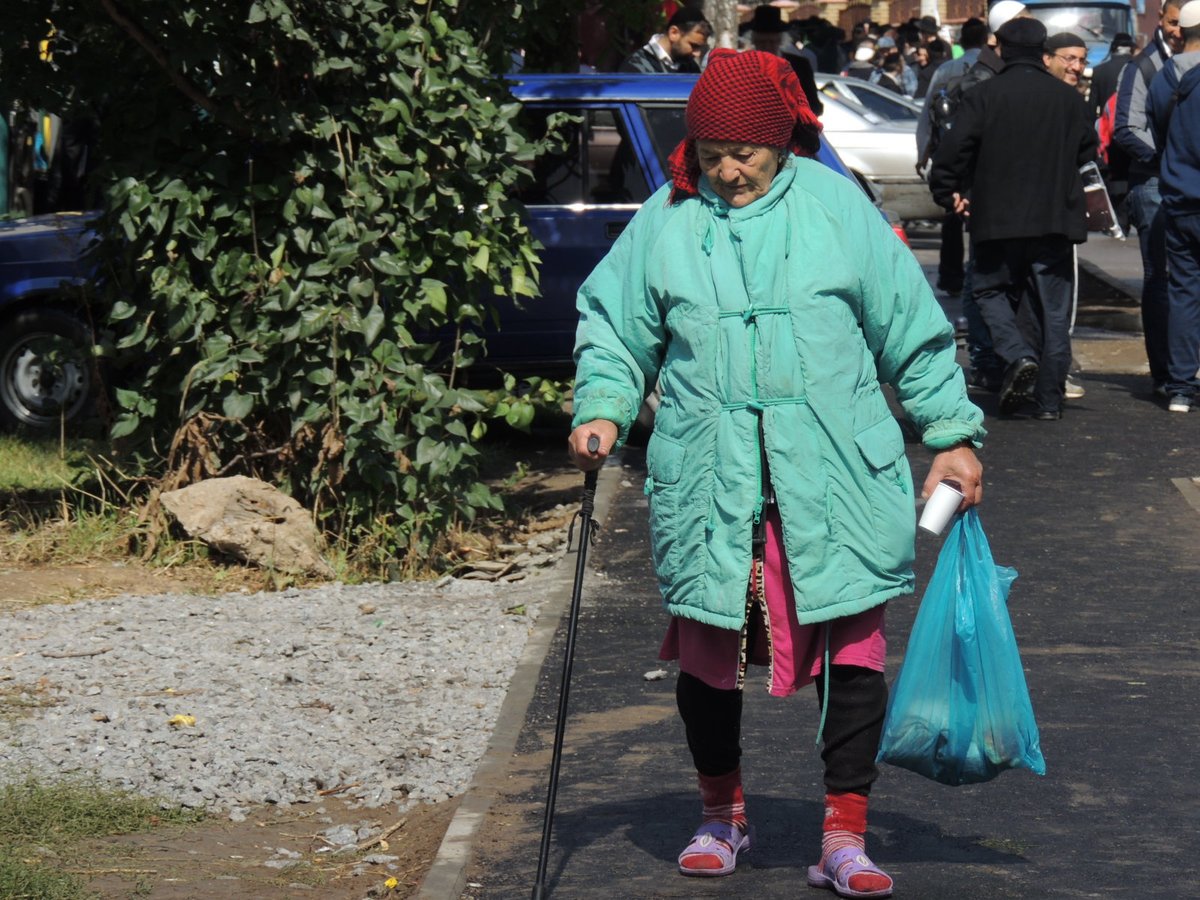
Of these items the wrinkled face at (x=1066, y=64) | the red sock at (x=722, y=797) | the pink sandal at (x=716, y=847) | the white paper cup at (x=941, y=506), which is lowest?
the pink sandal at (x=716, y=847)

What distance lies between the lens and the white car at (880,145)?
20.3 meters

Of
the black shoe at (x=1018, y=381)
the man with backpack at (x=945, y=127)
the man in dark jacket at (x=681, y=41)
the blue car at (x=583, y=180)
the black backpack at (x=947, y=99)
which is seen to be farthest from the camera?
the man with backpack at (x=945, y=127)

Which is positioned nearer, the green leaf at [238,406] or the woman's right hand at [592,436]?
the woman's right hand at [592,436]

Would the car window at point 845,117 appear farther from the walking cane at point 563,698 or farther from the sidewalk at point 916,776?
the walking cane at point 563,698

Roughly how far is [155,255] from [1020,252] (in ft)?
16.3

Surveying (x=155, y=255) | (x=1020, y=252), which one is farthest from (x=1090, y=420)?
(x=155, y=255)

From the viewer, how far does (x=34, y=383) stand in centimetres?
1052

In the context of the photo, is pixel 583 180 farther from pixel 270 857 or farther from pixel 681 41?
pixel 270 857

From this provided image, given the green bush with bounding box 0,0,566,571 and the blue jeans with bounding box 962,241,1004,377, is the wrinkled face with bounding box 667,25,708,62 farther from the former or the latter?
the green bush with bounding box 0,0,566,571

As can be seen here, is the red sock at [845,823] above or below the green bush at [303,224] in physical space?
below

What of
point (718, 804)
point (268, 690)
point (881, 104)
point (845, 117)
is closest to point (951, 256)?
point (845, 117)

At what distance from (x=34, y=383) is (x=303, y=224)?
3590mm

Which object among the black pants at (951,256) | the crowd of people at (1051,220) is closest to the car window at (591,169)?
the crowd of people at (1051,220)

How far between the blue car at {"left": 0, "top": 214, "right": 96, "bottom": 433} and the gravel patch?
3.59 metres
